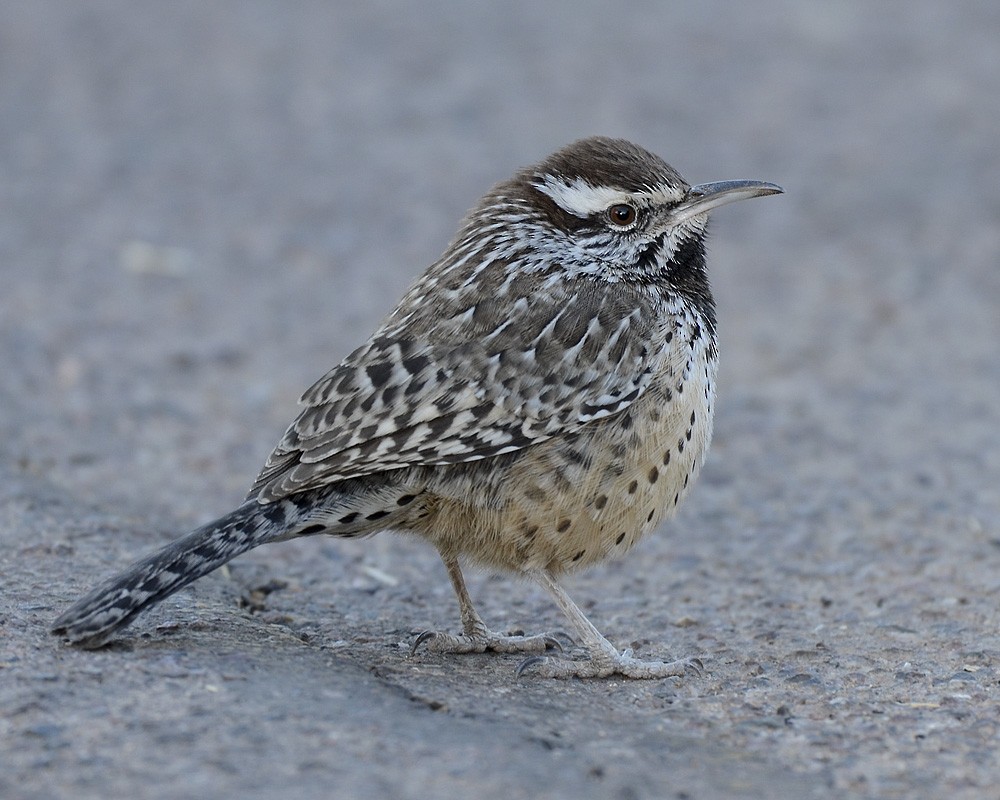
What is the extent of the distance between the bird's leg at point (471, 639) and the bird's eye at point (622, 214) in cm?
136

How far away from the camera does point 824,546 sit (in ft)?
21.2

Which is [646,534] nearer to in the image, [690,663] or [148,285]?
[690,663]

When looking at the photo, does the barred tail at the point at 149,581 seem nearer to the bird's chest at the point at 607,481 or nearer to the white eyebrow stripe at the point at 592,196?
the bird's chest at the point at 607,481

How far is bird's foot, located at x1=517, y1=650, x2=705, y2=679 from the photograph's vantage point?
481 cm

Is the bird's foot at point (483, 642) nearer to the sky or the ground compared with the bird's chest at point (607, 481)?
nearer to the ground

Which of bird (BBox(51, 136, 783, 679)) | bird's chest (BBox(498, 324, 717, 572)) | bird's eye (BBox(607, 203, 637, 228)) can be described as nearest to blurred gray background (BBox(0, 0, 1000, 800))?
bird (BBox(51, 136, 783, 679))

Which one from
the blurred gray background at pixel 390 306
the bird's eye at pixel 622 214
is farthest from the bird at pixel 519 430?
the blurred gray background at pixel 390 306

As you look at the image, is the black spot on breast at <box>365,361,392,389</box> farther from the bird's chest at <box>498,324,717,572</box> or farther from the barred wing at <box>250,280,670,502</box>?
the bird's chest at <box>498,324,717,572</box>

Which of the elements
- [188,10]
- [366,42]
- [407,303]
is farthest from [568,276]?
[188,10]

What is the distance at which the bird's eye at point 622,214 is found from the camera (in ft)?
17.2

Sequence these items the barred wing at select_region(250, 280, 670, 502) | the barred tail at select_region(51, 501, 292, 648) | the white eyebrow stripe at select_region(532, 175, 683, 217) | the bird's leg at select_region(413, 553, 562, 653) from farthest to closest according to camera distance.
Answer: the white eyebrow stripe at select_region(532, 175, 683, 217), the bird's leg at select_region(413, 553, 562, 653), the barred wing at select_region(250, 280, 670, 502), the barred tail at select_region(51, 501, 292, 648)

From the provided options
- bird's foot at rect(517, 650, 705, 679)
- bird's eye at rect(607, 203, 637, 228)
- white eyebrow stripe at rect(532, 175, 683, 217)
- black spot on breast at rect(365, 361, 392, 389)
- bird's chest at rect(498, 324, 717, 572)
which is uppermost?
white eyebrow stripe at rect(532, 175, 683, 217)

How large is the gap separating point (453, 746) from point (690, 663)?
1247mm

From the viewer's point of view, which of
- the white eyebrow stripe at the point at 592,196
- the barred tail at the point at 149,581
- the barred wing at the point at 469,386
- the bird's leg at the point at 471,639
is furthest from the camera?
the white eyebrow stripe at the point at 592,196
